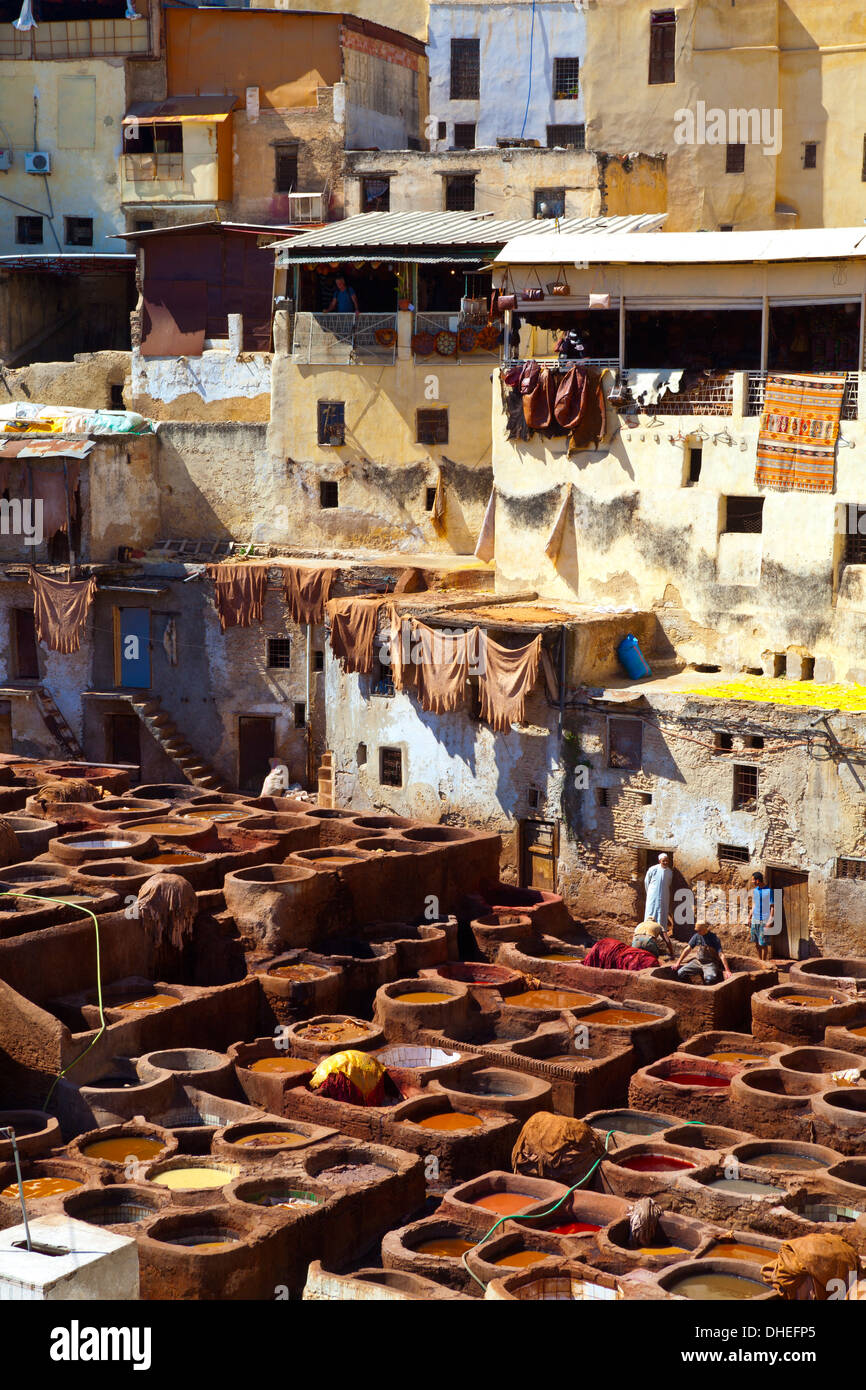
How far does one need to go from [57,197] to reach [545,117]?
11810mm

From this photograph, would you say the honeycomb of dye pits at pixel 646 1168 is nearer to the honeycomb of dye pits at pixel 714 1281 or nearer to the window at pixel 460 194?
the honeycomb of dye pits at pixel 714 1281

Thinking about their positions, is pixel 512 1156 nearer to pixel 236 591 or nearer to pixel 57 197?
pixel 236 591

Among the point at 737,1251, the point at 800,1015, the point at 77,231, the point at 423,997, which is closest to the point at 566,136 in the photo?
the point at 77,231

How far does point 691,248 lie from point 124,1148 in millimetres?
17563

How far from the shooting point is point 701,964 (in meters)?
25.8

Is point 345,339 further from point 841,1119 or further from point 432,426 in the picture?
point 841,1119

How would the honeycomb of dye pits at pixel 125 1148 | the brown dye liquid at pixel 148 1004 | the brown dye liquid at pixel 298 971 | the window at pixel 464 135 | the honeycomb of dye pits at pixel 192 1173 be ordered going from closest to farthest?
the honeycomb of dye pits at pixel 192 1173 < the honeycomb of dye pits at pixel 125 1148 < the brown dye liquid at pixel 148 1004 < the brown dye liquid at pixel 298 971 < the window at pixel 464 135

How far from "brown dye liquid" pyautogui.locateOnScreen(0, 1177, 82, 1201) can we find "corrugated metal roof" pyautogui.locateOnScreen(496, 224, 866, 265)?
59.2ft

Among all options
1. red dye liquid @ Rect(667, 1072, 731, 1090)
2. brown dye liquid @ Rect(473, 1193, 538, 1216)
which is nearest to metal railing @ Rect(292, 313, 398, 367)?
red dye liquid @ Rect(667, 1072, 731, 1090)

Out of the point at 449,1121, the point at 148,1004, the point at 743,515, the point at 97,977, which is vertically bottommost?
the point at 449,1121

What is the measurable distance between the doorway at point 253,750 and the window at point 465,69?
16.7 metres

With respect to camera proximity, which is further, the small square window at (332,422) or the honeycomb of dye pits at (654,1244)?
the small square window at (332,422)

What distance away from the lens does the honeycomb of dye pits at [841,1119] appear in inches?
841

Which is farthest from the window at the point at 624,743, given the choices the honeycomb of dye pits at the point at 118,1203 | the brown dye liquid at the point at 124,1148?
the honeycomb of dye pits at the point at 118,1203
